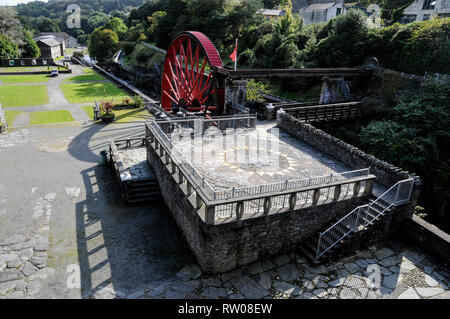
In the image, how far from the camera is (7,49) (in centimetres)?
5516

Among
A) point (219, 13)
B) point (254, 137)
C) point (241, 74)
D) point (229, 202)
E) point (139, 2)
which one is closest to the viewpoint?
point (229, 202)

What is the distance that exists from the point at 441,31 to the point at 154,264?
19.1m

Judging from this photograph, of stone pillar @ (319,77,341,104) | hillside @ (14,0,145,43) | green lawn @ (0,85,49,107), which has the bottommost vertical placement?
green lawn @ (0,85,49,107)

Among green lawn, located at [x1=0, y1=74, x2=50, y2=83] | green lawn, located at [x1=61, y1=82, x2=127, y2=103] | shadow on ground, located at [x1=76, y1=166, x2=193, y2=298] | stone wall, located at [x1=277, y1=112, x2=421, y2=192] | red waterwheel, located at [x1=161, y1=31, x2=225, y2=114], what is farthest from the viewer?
green lawn, located at [x1=0, y1=74, x2=50, y2=83]

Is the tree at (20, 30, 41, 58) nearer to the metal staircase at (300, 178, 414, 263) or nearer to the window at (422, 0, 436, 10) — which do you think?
the window at (422, 0, 436, 10)

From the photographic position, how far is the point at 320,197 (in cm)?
844

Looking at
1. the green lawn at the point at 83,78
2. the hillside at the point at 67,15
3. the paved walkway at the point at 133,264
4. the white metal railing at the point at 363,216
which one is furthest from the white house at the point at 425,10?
the hillside at the point at 67,15

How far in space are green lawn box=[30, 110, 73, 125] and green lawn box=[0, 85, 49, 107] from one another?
390 cm

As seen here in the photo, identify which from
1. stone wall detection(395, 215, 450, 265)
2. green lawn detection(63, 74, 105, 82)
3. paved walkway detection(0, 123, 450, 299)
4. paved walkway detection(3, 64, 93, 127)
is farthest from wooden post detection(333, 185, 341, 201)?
green lawn detection(63, 74, 105, 82)

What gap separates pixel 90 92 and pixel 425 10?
3291 centimetres

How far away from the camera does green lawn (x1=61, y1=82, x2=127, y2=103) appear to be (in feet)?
90.6

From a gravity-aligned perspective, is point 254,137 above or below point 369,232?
above

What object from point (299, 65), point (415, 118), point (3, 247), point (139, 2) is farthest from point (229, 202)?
point (139, 2)

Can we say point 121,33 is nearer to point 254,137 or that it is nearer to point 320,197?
point 254,137
